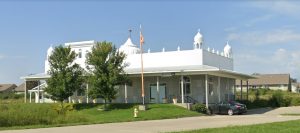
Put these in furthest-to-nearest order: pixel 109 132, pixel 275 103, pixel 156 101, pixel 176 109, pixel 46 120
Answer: pixel 275 103 → pixel 156 101 → pixel 176 109 → pixel 46 120 → pixel 109 132

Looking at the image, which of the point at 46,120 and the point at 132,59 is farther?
the point at 132,59

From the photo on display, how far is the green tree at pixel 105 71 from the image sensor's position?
129ft

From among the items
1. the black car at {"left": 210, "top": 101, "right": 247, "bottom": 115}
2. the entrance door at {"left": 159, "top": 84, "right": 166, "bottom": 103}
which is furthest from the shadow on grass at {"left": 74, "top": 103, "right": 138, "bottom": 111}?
the black car at {"left": 210, "top": 101, "right": 247, "bottom": 115}

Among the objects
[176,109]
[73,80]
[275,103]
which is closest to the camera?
[176,109]

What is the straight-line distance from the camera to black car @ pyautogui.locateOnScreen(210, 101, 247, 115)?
39031 mm

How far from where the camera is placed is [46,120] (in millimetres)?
24797

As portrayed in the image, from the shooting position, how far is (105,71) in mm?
39938

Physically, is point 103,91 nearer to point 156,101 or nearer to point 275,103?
point 156,101

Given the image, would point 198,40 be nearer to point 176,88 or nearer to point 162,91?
point 176,88

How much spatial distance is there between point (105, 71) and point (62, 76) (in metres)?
4.72

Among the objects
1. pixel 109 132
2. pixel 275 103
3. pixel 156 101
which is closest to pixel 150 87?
pixel 156 101

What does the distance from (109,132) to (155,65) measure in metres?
27.7

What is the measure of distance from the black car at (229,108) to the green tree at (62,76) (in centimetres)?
1237

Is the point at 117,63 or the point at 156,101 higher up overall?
the point at 117,63
